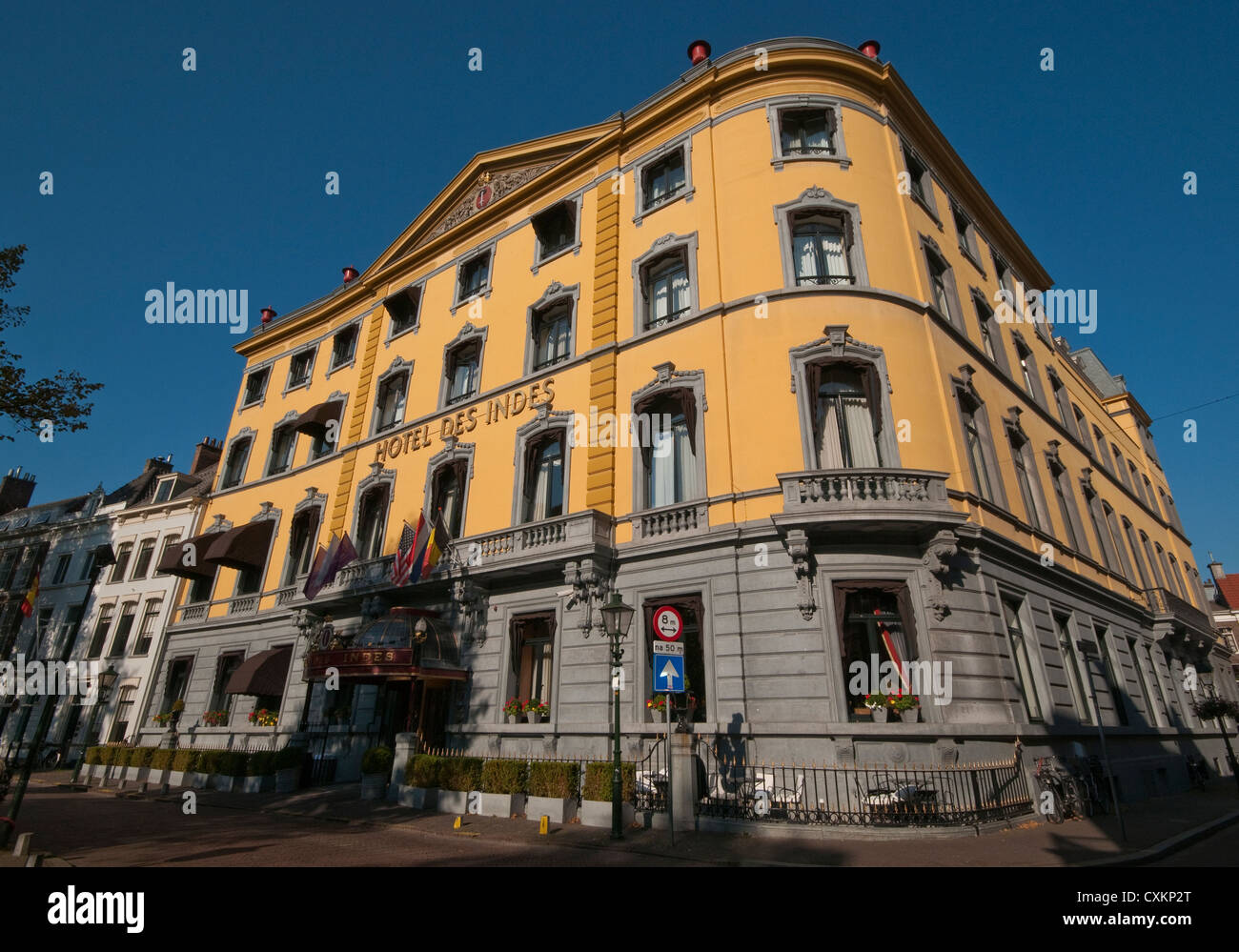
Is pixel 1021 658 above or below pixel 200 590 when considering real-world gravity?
below

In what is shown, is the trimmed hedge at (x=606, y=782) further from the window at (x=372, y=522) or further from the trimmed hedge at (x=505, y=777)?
the window at (x=372, y=522)

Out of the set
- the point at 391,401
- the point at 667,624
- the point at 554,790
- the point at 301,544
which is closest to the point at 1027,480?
the point at 667,624

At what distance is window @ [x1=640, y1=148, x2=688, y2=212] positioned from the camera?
1978 centimetres

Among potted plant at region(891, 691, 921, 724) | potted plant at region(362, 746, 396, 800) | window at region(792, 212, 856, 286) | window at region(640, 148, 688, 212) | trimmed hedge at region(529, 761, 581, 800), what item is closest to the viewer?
potted plant at region(891, 691, 921, 724)

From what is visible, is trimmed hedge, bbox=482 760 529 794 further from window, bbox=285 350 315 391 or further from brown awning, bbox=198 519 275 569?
window, bbox=285 350 315 391

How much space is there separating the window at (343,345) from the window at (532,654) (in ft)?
58.4

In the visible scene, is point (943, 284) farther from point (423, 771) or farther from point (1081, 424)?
point (423, 771)

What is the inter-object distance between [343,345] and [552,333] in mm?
13477

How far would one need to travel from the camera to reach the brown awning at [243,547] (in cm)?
2520

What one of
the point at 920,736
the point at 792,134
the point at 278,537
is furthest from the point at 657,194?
the point at 278,537

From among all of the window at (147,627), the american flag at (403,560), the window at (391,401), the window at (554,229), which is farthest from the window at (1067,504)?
the window at (147,627)

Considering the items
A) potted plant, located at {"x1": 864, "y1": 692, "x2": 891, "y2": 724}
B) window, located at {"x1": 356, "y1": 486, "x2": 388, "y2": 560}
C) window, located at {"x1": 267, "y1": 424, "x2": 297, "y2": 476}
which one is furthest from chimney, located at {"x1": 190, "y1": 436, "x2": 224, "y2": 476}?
potted plant, located at {"x1": 864, "y1": 692, "x2": 891, "y2": 724}

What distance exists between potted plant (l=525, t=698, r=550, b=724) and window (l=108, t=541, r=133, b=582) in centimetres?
3122

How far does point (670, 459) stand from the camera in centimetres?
1662
